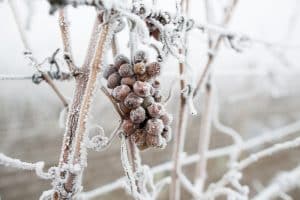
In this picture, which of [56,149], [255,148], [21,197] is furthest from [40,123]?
[255,148]

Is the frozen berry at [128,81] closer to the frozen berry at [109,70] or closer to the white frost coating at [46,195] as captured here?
the frozen berry at [109,70]

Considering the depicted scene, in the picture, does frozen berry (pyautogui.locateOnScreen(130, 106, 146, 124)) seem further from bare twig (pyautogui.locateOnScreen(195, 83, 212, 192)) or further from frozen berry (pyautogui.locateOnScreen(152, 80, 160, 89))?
bare twig (pyautogui.locateOnScreen(195, 83, 212, 192))

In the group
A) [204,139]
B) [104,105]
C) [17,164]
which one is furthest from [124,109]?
[104,105]

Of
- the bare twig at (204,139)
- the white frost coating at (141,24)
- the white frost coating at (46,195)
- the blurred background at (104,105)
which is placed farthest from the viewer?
the blurred background at (104,105)

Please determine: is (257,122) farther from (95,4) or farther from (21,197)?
(95,4)

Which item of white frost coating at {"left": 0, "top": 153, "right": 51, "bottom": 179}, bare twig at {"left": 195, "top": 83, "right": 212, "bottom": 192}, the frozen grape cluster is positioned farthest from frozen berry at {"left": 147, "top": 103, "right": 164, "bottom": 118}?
bare twig at {"left": 195, "top": 83, "right": 212, "bottom": 192}

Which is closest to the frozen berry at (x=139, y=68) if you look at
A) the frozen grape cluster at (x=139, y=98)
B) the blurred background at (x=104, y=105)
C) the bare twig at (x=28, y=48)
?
the frozen grape cluster at (x=139, y=98)
